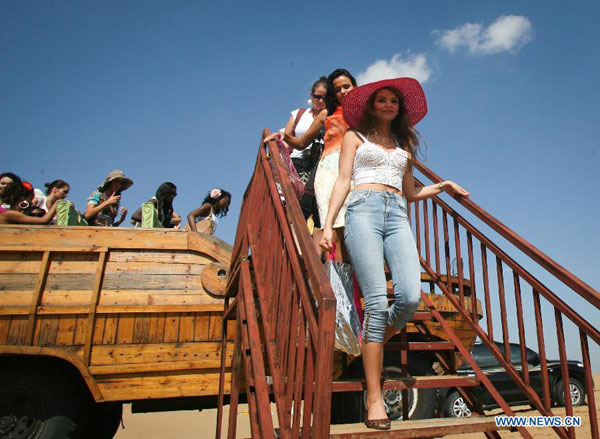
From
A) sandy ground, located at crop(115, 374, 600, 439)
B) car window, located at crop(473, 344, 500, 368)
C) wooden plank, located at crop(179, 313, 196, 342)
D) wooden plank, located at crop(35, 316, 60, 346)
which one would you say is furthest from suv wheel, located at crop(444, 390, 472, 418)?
wooden plank, located at crop(35, 316, 60, 346)

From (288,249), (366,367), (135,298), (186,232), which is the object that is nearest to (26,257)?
(135,298)

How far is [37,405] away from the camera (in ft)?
11.9

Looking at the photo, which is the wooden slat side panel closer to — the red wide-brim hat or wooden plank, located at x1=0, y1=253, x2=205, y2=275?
wooden plank, located at x1=0, y1=253, x2=205, y2=275

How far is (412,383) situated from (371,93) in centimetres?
189

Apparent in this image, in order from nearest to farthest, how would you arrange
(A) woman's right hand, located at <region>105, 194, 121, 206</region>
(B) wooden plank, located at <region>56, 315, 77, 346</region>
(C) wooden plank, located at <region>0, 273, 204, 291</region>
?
(B) wooden plank, located at <region>56, 315, 77, 346</region>, (C) wooden plank, located at <region>0, 273, 204, 291</region>, (A) woman's right hand, located at <region>105, 194, 121, 206</region>

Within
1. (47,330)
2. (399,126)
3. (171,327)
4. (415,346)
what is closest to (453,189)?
(399,126)

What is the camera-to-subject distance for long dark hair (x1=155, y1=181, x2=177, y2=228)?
19.2 feet

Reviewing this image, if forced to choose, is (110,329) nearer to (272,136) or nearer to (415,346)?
(272,136)

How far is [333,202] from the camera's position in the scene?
2494 millimetres

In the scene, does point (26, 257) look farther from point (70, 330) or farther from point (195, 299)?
point (195, 299)

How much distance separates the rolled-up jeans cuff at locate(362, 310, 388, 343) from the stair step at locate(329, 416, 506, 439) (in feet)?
1.42

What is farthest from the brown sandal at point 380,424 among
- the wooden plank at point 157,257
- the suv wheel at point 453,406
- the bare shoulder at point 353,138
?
the suv wheel at point 453,406

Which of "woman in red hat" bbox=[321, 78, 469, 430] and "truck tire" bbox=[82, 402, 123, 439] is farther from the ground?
"woman in red hat" bbox=[321, 78, 469, 430]

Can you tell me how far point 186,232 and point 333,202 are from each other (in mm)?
2143
